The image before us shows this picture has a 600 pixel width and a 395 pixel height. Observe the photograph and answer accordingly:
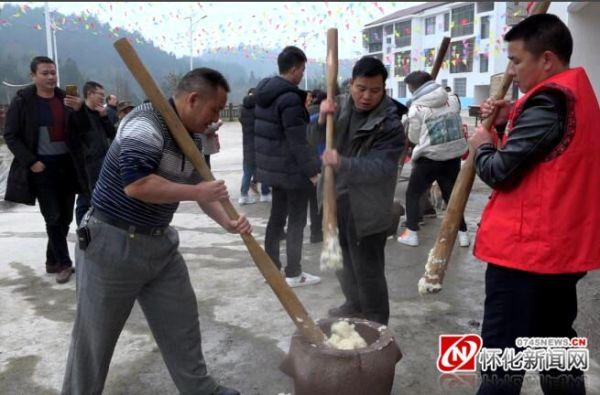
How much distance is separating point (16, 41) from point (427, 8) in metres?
55.3

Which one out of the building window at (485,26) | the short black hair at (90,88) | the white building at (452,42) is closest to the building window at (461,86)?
the white building at (452,42)

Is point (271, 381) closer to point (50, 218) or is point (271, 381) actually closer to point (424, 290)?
point (424, 290)

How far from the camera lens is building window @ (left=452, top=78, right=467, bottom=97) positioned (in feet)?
142

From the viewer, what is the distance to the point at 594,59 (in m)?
7.88

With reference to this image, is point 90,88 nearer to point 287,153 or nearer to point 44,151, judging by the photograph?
point 44,151

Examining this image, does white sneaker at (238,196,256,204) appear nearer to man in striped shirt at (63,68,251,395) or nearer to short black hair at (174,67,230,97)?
man in striped shirt at (63,68,251,395)

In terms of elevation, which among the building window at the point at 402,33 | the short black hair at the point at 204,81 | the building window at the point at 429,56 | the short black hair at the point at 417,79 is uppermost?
the building window at the point at 402,33

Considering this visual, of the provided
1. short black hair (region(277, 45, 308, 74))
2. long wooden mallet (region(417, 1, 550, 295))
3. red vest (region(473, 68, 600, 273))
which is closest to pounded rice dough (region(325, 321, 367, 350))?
long wooden mallet (region(417, 1, 550, 295))

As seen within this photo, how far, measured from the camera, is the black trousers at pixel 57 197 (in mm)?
4664

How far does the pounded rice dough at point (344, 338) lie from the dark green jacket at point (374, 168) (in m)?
0.65

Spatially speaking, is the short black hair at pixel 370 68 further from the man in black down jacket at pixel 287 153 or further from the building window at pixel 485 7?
the building window at pixel 485 7

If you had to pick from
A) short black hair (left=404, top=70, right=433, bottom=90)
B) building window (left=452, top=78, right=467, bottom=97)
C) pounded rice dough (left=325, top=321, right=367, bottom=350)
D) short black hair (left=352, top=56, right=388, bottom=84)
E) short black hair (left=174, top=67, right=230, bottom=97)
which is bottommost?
pounded rice dough (left=325, top=321, right=367, bottom=350)

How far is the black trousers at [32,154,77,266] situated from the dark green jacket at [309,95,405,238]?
2.97 metres

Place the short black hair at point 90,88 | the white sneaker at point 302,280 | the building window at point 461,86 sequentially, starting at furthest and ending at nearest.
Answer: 1. the building window at point 461,86
2. the short black hair at point 90,88
3. the white sneaker at point 302,280
